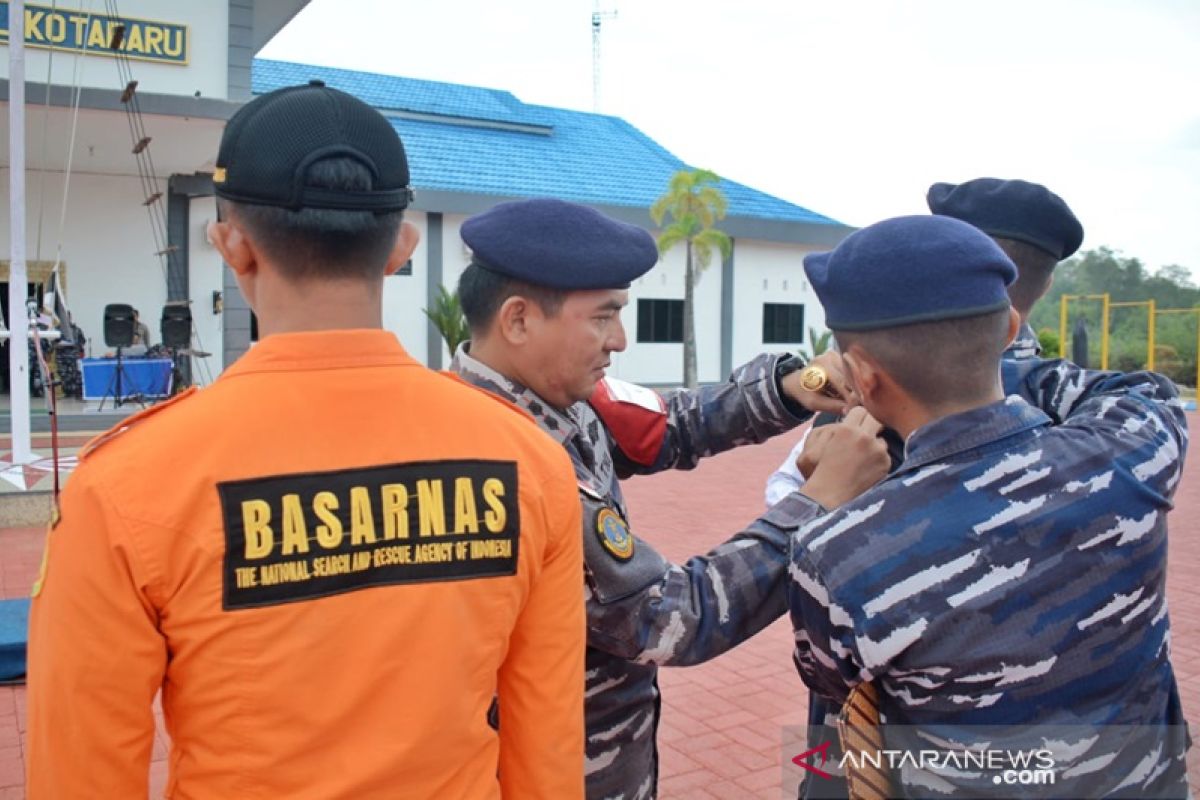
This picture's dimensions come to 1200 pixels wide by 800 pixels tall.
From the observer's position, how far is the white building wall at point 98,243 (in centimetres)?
1522

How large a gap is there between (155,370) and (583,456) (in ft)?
42.7

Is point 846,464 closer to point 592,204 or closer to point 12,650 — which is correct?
point 12,650

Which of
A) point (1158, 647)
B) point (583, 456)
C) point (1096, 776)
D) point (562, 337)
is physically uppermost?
point (562, 337)

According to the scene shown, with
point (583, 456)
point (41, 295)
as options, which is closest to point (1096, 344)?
point (41, 295)

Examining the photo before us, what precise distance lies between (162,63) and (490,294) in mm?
12862

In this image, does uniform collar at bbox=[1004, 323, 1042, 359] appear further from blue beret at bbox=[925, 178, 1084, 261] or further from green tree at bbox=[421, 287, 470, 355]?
green tree at bbox=[421, 287, 470, 355]

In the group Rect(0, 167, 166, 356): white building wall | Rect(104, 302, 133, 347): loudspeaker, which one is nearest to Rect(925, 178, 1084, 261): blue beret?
Rect(104, 302, 133, 347): loudspeaker

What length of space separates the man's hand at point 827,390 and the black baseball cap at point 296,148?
39.5 inches

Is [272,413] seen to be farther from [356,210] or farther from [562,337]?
[562,337]

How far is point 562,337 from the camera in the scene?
69.7 inches

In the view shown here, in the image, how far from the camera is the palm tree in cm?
1997

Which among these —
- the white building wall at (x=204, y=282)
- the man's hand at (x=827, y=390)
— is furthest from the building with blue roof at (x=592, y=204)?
the man's hand at (x=827, y=390)

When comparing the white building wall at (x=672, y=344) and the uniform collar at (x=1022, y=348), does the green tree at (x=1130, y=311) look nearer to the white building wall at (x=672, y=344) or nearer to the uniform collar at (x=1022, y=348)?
the white building wall at (x=672, y=344)

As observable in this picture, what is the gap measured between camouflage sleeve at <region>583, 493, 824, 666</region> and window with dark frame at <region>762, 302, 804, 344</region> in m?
22.3
